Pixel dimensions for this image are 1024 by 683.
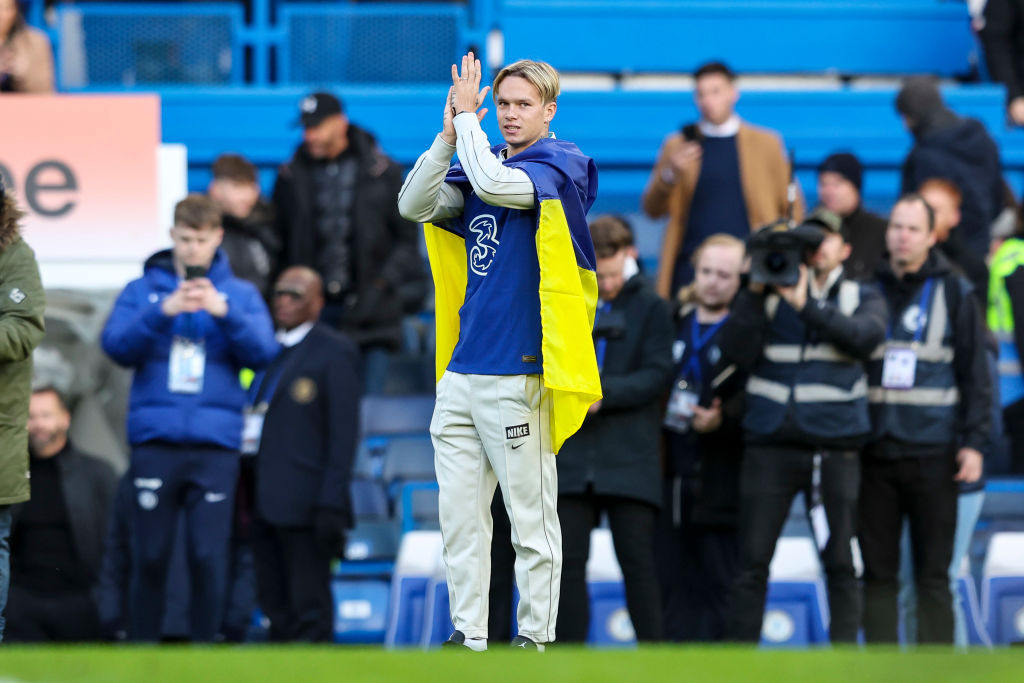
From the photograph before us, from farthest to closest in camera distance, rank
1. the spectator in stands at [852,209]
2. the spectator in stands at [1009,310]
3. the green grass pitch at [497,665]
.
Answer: the spectator in stands at [1009,310], the spectator in stands at [852,209], the green grass pitch at [497,665]

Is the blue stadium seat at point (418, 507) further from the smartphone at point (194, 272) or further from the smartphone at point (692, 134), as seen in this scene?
the smartphone at point (692, 134)

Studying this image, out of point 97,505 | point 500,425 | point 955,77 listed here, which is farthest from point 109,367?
point 955,77

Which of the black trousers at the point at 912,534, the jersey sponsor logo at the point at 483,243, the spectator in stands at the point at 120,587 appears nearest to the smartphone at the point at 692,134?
the black trousers at the point at 912,534

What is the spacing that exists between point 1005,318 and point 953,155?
1.43m

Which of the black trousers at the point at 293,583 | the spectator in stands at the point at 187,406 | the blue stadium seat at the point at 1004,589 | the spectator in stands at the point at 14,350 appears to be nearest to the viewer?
the spectator in stands at the point at 14,350

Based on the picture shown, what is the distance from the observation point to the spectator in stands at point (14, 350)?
4957 mm

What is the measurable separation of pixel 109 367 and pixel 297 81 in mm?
4388

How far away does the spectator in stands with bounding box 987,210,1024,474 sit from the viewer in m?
8.92

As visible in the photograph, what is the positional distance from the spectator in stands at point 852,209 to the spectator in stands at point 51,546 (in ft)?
12.5

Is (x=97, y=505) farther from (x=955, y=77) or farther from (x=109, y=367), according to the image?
(x=955, y=77)

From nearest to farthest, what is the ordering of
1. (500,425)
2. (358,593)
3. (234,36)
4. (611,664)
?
(611,664) < (500,425) < (358,593) < (234,36)

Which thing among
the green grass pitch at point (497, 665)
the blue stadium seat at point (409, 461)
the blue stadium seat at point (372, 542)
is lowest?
the blue stadium seat at point (372, 542)

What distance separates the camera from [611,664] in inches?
109

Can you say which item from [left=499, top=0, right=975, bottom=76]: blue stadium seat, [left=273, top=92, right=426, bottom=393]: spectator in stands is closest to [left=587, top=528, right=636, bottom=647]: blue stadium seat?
[left=273, top=92, right=426, bottom=393]: spectator in stands
